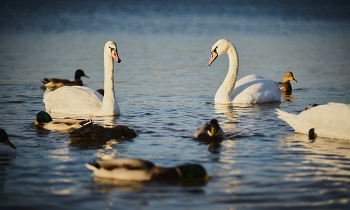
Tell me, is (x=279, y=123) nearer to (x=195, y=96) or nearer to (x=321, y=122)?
(x=321, y=122)

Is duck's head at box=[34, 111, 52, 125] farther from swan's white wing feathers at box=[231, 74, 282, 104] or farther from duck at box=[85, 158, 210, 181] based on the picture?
swan's white wing feathers at box=[231, 74, 282, 104]

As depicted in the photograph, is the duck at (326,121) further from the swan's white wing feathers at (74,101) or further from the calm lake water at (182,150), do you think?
the swan's white wing feathers at (74,101)

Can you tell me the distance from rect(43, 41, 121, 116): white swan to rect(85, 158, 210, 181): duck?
15.6ft

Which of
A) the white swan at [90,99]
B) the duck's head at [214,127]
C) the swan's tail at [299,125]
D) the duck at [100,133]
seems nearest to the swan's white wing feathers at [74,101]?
the white swan at [90,99]

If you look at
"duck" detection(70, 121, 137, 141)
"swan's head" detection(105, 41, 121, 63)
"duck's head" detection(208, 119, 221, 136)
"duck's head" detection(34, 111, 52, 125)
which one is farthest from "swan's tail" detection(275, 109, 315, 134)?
"duck's head" detection(34, 111, 52, 125)

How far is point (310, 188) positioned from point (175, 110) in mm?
5937

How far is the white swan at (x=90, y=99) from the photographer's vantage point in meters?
10.7

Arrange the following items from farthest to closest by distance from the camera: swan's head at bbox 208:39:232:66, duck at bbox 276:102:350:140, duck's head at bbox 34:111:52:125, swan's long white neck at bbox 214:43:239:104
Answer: swan's head at bbox 208:39:232:66, swan's long white neck at bbox 214:43:239:104, duck's head at bbox 34:111:52:125, duck at bbox 276:102:350:140

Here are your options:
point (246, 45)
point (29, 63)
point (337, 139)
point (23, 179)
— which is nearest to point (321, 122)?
point (337, 139)

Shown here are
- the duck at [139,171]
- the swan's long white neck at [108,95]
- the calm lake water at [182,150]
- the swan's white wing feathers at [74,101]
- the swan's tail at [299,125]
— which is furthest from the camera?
the swan's white wing feathers at [74,101]

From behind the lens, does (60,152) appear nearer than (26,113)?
Yes

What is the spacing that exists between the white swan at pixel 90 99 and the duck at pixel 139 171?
476 cm

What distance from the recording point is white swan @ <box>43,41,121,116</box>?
1073 centimetres

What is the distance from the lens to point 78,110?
10.9 m
